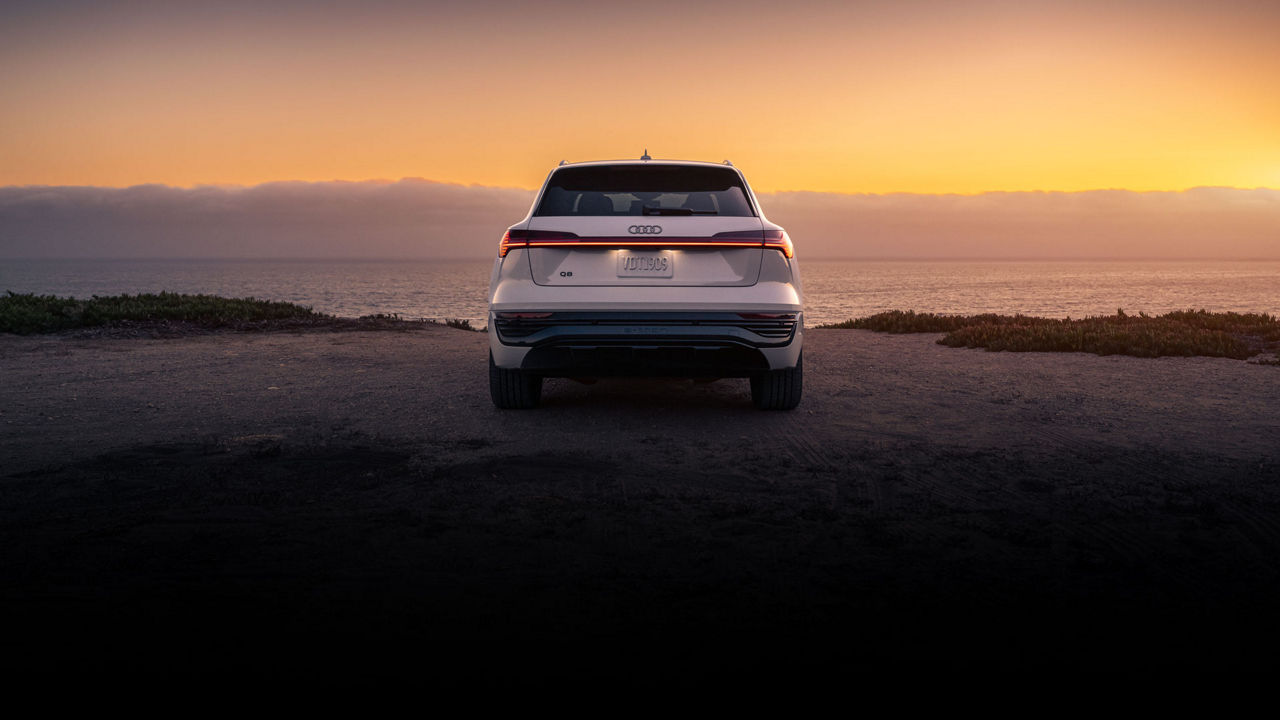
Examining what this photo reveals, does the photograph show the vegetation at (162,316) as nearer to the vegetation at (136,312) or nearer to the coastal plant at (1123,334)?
the vegetation at (136,312)

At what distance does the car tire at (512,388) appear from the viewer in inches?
267

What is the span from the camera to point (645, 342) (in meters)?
5.84

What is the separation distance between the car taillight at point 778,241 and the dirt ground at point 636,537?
1.33m

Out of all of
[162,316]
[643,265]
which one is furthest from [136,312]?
[643,265]

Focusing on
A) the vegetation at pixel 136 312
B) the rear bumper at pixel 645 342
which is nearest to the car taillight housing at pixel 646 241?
the rear bumper at pixel 645 342

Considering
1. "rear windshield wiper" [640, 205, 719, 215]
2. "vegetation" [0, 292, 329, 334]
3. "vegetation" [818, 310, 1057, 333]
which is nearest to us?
"rear windshield wiper" [640, 205, 719, 215]

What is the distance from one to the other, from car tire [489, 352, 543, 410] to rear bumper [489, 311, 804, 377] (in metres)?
0.62

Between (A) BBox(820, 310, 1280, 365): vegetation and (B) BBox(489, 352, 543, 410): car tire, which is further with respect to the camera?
(A) BBox(820, 310, 1280, 365): vegetation

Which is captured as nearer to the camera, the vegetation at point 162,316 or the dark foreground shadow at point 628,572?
the dark foreground shadow at point 628,572

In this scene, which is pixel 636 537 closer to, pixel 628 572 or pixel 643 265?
pixel 628 572

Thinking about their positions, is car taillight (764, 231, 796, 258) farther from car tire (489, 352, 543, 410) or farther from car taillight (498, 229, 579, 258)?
car tire (489, 352, 543, 410)

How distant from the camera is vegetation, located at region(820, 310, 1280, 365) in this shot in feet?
37.3

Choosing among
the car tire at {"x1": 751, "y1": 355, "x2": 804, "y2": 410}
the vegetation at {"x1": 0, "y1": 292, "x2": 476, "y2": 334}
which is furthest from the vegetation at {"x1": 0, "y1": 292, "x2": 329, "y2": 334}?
the car tire at {"x1": 751, "y1": 355, "x2": 804, "y2": 410}

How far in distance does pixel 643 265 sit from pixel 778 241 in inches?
38.7
